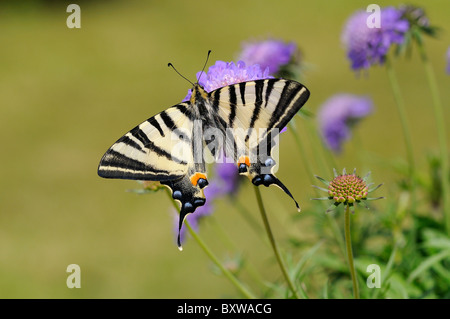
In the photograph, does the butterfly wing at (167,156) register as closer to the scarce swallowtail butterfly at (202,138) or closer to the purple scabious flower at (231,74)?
the scarce swallowtail butterfly at (202,138)

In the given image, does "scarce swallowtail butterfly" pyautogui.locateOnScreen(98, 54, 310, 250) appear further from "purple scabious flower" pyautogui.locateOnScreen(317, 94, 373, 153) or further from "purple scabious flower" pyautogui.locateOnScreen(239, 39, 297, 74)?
"purple scabious flower" pyautogui.locateOnScreen(317, 94, 373, 153)

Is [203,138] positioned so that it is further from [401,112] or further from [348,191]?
[401,112]

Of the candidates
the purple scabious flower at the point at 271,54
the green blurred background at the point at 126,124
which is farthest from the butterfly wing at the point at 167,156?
the green blurred background at the point at 126,124

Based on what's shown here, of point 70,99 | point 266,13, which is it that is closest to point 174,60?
point 70,99

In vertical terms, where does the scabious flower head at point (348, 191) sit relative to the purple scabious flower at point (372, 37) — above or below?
below

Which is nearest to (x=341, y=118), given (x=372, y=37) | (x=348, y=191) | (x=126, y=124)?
(x=372, y=37)

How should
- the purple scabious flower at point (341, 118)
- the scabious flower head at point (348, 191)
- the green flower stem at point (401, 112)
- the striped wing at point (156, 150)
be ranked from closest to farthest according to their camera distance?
the scabious flower head at point (348, 191), the striped wing at point (156, 150), the green flower stem at point (401, 112), the purple scabious flower at point (341, 118)
